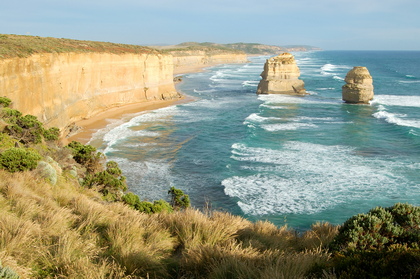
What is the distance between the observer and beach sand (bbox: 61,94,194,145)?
96.8 feet

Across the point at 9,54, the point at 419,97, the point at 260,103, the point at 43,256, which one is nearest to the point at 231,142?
the point at 9,54

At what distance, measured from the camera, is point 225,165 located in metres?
22.6

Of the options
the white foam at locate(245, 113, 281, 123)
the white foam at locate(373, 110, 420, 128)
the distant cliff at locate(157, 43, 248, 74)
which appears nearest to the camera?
the white foam at locate(373, 110, 420, 128)

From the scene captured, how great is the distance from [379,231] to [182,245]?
3.45 m

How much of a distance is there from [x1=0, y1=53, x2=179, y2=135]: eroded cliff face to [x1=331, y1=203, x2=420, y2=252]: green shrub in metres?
20.5

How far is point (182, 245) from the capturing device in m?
6.28

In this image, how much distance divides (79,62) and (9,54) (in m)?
13.0

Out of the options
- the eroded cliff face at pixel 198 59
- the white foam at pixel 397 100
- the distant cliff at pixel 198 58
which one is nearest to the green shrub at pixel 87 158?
the white foam at pixel 397 100

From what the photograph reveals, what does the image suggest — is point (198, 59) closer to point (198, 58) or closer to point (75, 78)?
point (198, 58)

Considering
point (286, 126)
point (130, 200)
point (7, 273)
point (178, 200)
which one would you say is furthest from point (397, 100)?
point (7, 273)

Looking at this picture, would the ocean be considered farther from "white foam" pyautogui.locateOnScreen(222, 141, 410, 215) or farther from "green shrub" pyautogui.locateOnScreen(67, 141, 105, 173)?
"green shrub" pyautogui.locateOnScreen(67, 141, 105, 173)

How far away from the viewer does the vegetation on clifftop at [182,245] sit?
4496 mm

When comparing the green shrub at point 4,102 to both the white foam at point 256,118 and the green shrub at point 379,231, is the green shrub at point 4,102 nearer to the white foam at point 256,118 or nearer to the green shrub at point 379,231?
the green shrub at point 379,231

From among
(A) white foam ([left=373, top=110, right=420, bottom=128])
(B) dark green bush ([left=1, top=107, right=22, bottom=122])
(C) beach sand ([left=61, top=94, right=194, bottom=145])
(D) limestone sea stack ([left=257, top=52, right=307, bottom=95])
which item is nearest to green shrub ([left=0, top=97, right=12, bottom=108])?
(B) dark green bush ([left=1, top=107, right=22, bottom=122])
